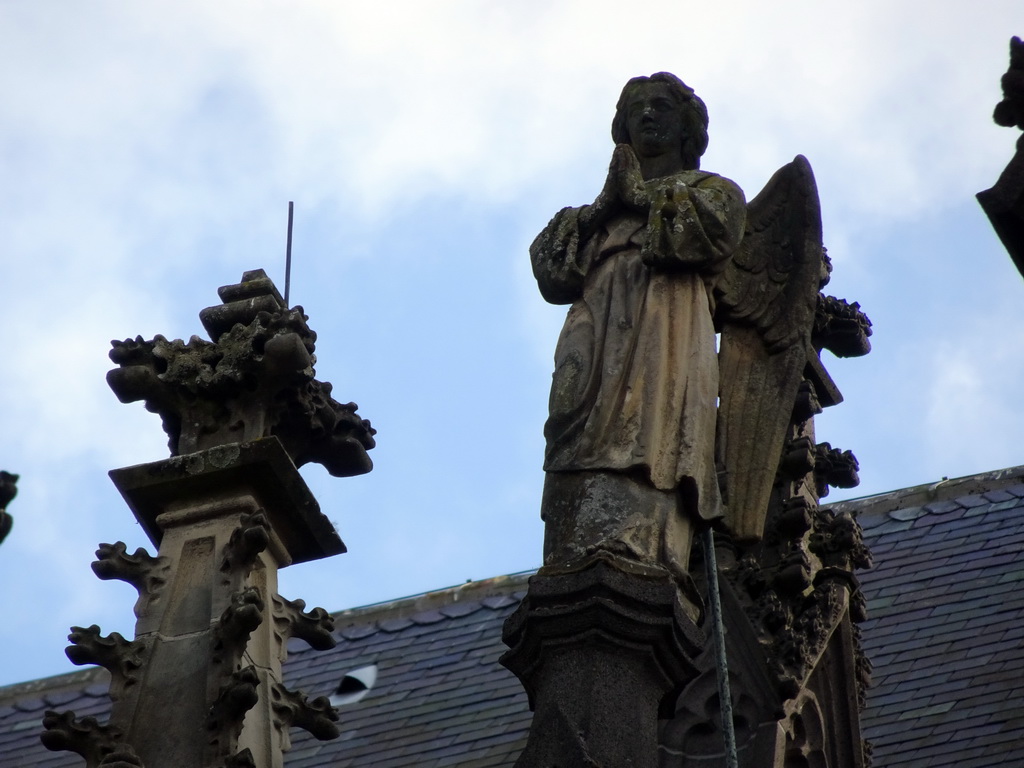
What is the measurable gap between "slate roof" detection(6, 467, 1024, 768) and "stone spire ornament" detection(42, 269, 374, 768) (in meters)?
4.51

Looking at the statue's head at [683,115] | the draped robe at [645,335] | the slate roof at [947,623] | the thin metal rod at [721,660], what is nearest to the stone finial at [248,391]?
the draped robe at [645,335]

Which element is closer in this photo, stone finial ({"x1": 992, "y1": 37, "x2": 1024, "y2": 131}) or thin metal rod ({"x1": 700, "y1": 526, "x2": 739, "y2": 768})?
stone finial ({"x1": 992, "y1": 37, "x2": 1024, "y2": 131})

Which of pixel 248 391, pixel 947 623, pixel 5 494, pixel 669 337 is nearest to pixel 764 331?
pixel 669 337

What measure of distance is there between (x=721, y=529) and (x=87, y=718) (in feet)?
8.56

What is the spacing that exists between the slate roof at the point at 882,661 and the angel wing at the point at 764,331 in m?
3.51

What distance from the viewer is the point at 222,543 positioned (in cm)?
1023

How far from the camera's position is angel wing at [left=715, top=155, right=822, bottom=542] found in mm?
10055

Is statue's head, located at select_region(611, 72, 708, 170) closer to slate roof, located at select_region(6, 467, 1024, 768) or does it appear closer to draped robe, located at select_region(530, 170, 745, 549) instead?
draped robe, located at select_region(530, 170, 745, 549)

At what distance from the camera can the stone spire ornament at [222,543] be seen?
948 cm

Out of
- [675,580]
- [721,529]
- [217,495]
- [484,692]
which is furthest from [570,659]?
[484,692]

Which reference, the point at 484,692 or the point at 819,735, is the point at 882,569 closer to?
the point at 484,692

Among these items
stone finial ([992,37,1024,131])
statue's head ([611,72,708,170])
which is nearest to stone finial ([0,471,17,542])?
stone finial ([992,37,1024,131])

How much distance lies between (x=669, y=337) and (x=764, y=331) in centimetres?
72

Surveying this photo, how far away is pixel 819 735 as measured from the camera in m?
10.5
